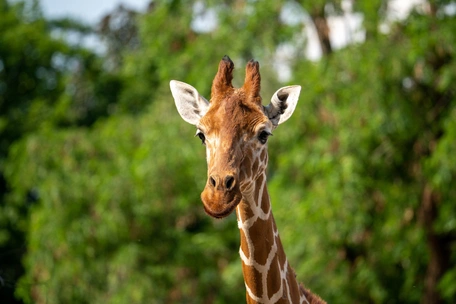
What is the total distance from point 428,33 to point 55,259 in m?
8.96

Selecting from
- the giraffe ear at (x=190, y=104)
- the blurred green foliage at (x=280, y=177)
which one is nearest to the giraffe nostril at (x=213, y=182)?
the giraffe ear at (x=190, y=104)

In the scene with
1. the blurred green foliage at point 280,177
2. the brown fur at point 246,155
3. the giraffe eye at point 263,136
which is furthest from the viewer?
the blurred green foliage at point 280,177

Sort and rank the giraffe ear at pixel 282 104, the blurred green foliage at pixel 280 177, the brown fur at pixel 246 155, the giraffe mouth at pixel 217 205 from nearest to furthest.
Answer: the giraffe mouth at pixel 217 205 < the brown fur at pixel 246 155 < the giraffe ear at pixel 282 104 < the blurred green foliage at pixel 280 177

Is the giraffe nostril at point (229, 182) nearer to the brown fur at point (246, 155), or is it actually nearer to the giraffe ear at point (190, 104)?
the brown fur at point (246, 155)

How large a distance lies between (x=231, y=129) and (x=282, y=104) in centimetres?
72

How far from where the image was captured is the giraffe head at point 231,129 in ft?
15.8

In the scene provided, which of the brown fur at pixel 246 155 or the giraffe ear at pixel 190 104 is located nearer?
the brown fur at pixel 246 155

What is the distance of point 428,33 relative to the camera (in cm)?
1558

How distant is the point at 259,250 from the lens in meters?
5.34

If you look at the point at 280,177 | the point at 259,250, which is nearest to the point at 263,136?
the point at 259,250

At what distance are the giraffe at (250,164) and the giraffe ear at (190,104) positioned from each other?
4cm

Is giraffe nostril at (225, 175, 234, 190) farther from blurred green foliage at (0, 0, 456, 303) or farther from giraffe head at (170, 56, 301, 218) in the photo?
blurred green foliage at (0, 0, 456, 303)

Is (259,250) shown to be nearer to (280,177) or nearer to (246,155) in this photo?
(246,155)

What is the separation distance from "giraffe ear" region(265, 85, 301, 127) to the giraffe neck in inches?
18.3
